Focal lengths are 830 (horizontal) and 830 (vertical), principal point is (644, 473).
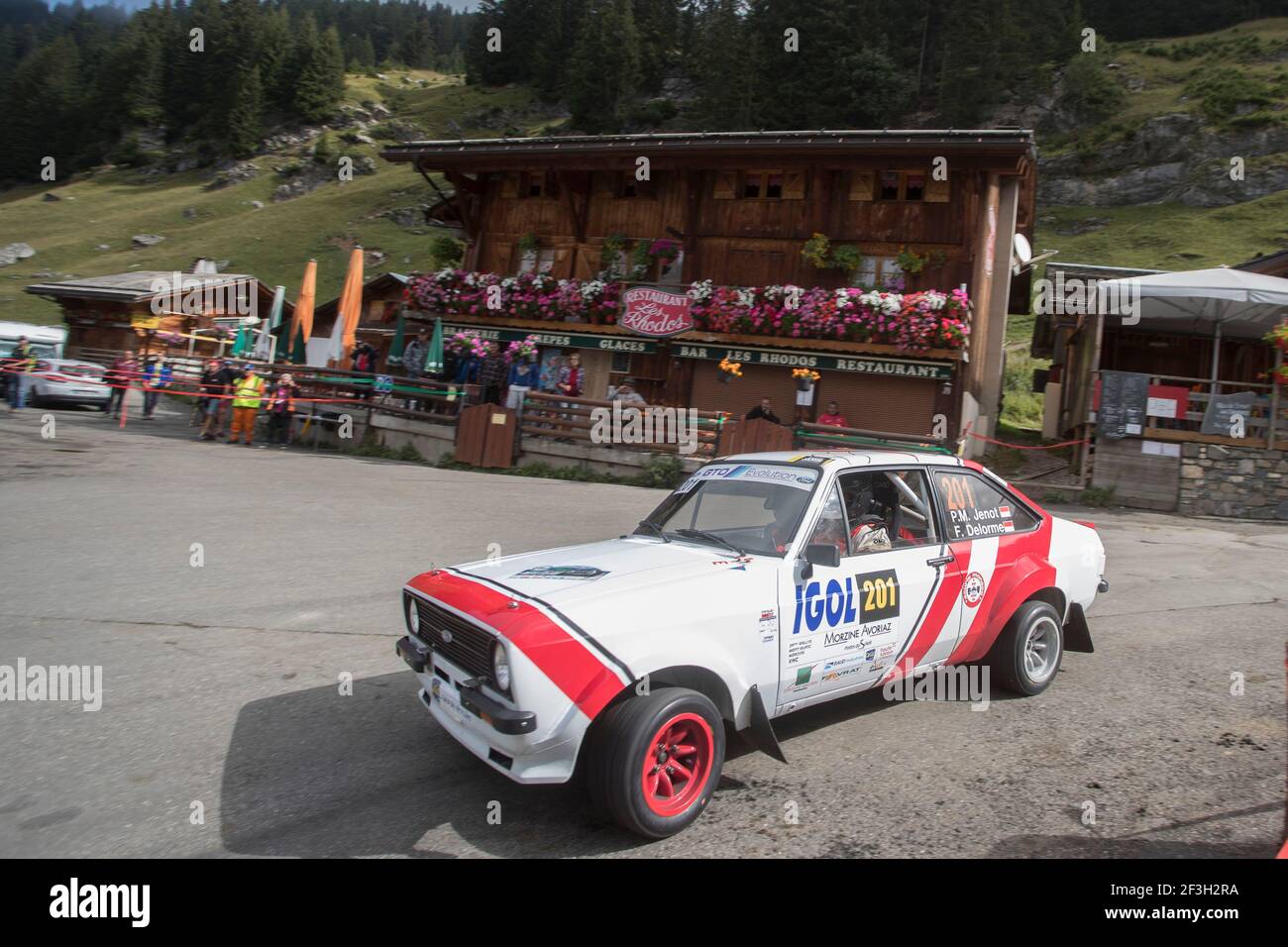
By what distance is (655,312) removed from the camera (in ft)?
70.1

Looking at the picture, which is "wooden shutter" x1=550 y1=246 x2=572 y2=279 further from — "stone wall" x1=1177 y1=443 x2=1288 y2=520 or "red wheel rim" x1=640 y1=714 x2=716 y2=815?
"red wheel rim" x1=640 y1=714 x2=716 y2=815

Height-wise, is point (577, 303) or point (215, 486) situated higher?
point (577, 303)

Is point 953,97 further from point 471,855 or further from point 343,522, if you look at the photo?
point 471,855

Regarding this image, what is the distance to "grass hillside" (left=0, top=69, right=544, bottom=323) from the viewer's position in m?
62.2

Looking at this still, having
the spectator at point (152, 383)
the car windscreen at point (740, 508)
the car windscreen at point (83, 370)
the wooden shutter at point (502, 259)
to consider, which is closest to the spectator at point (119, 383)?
the spectator at point (152, 383)

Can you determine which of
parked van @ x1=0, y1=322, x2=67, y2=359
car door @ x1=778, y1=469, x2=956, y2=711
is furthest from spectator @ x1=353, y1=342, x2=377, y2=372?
car door @ x1=778, y1=469, x2=956, y2=711

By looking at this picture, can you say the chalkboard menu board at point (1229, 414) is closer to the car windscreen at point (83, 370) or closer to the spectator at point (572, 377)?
the spectator at point (572, 377)

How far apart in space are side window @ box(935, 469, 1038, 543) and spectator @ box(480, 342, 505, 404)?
15457mm

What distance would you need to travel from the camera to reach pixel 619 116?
83.0m

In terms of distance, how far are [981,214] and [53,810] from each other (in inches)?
793

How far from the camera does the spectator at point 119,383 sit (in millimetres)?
23562

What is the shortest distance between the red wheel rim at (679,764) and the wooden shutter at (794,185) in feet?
63.7

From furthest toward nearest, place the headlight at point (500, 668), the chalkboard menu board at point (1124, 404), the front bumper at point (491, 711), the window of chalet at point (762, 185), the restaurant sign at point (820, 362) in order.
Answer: the window of chalet at point (762, 185) → the restaurant sign at point (820, 362) → the chalkboard menu board at point (1124, 404) → the headlight at point (500, 668) → the front bumper at point (491, 711)
